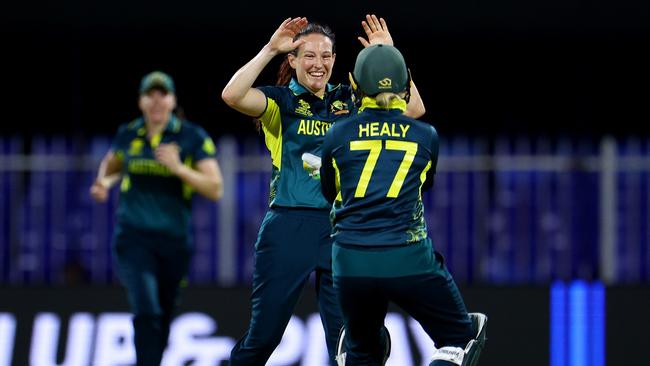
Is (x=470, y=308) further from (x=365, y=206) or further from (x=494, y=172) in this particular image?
(x=494, y=172)

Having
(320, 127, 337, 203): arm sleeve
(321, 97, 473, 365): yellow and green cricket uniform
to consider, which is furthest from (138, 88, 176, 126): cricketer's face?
(321, 97, 473, 365): yellow and green cricket uniform

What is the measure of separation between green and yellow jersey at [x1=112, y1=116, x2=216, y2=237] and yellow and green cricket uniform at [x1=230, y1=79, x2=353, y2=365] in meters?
1.86

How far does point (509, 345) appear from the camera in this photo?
8.58 metres

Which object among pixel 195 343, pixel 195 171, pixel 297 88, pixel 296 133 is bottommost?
pixel 195 343

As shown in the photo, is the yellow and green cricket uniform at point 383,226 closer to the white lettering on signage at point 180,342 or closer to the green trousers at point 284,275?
the green trousers at point 284,275

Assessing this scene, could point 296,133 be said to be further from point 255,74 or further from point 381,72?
point 381,72

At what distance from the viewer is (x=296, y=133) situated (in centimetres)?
666

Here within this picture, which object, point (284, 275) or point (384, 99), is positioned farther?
point (284, 275)

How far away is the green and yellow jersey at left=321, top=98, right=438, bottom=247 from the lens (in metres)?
5.67

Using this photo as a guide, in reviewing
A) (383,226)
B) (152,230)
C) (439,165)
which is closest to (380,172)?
(383,226)

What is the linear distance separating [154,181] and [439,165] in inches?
216

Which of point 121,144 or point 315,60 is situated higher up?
point 315,60

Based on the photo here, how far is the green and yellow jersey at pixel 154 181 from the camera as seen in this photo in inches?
331

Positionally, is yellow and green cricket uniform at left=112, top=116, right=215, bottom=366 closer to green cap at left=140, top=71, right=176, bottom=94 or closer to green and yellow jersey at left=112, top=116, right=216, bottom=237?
green and yellow jersey at left=112, top=116, right=216, bottom=237
